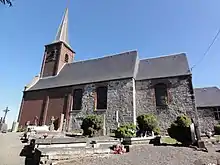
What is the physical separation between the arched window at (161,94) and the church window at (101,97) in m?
5.72

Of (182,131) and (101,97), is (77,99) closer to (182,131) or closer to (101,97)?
(101,97)

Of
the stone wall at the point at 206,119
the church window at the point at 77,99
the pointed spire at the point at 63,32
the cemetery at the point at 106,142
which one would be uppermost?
the pointed spire at the point at 63,32

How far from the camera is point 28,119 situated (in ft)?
74.1

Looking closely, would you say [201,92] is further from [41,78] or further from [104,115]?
[41,78]

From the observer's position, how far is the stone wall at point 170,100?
16.6 meters

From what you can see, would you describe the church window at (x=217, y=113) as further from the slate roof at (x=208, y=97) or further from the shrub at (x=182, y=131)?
the shrub at (x=182, y=131)

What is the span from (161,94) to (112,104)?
5.35m

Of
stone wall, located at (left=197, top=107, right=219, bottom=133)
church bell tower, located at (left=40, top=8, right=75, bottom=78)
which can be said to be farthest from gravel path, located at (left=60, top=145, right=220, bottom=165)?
church bell tower, located at (left=40, top=8, right=75, bottom=78)

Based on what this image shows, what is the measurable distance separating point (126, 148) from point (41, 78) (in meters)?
22.0

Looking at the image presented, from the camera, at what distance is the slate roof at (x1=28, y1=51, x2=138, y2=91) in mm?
20375

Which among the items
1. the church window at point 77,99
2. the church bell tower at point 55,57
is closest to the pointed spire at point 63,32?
the church bell tower at point 55,57

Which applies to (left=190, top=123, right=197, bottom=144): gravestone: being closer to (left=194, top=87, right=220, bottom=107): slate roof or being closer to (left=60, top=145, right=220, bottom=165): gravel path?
(left=60, top=145, right=220, bottom=165): gravel path

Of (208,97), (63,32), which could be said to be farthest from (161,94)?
(63,32)

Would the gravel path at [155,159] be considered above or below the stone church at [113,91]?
below
